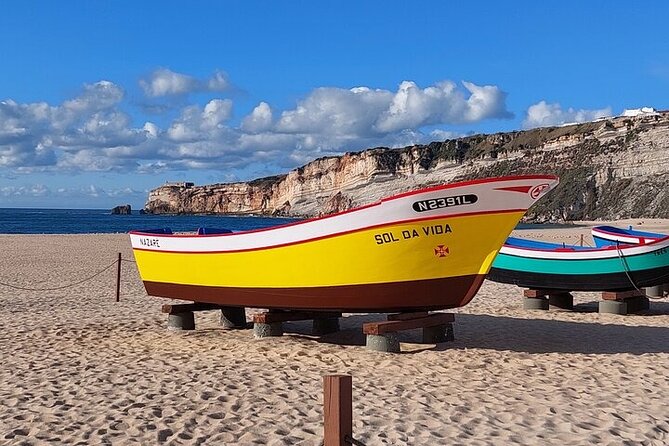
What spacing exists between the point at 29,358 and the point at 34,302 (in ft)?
20.8

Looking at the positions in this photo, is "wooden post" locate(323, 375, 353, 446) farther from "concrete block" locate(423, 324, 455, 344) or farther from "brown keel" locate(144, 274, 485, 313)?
"concrete block" locate(423, 324, 455, 344)

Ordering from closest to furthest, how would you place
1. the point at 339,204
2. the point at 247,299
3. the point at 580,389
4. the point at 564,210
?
the point at 580,389 → the point at 247,299 → the point at 564,210 → the point at 339,204

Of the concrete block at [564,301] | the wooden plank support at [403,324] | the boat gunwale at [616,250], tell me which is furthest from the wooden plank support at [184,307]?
the concrete block at [564,301]

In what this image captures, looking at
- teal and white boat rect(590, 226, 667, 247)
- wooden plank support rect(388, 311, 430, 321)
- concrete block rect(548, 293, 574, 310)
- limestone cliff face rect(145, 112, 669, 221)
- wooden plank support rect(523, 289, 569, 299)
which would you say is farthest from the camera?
limestone cliff face rect(145, 112, 669, 221)

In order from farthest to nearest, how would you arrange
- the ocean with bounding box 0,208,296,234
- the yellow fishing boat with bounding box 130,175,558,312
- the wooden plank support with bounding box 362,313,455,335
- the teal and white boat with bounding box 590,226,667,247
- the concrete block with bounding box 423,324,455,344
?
1. the ocean with bounding box 0,208,296,234
2. the teal and white boat with bounding box 590,226,667,247
3. the concrete block with bounding box 423,324,455,344
4. the wooden plank support with bounding box 362,313,455,335
5. the yellow fishing boat with bounding box 130,175,558,312

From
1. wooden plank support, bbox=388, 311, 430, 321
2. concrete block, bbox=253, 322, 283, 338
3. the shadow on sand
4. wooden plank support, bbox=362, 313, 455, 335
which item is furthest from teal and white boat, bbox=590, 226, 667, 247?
concrete block, bbox=253, 322, 283, 338

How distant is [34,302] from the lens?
14344mm

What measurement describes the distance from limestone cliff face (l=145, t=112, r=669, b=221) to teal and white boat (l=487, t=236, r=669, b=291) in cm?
7058

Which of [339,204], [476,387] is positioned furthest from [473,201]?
[339,204]

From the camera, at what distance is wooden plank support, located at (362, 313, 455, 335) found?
878 centimetres

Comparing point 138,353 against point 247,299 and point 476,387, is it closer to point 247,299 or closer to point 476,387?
point 247,299

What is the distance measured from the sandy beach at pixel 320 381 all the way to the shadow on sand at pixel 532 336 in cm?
3

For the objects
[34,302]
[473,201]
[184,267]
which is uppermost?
[473,201]

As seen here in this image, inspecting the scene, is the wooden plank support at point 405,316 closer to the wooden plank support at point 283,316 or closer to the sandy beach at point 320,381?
the sandy beach at point 320,381
